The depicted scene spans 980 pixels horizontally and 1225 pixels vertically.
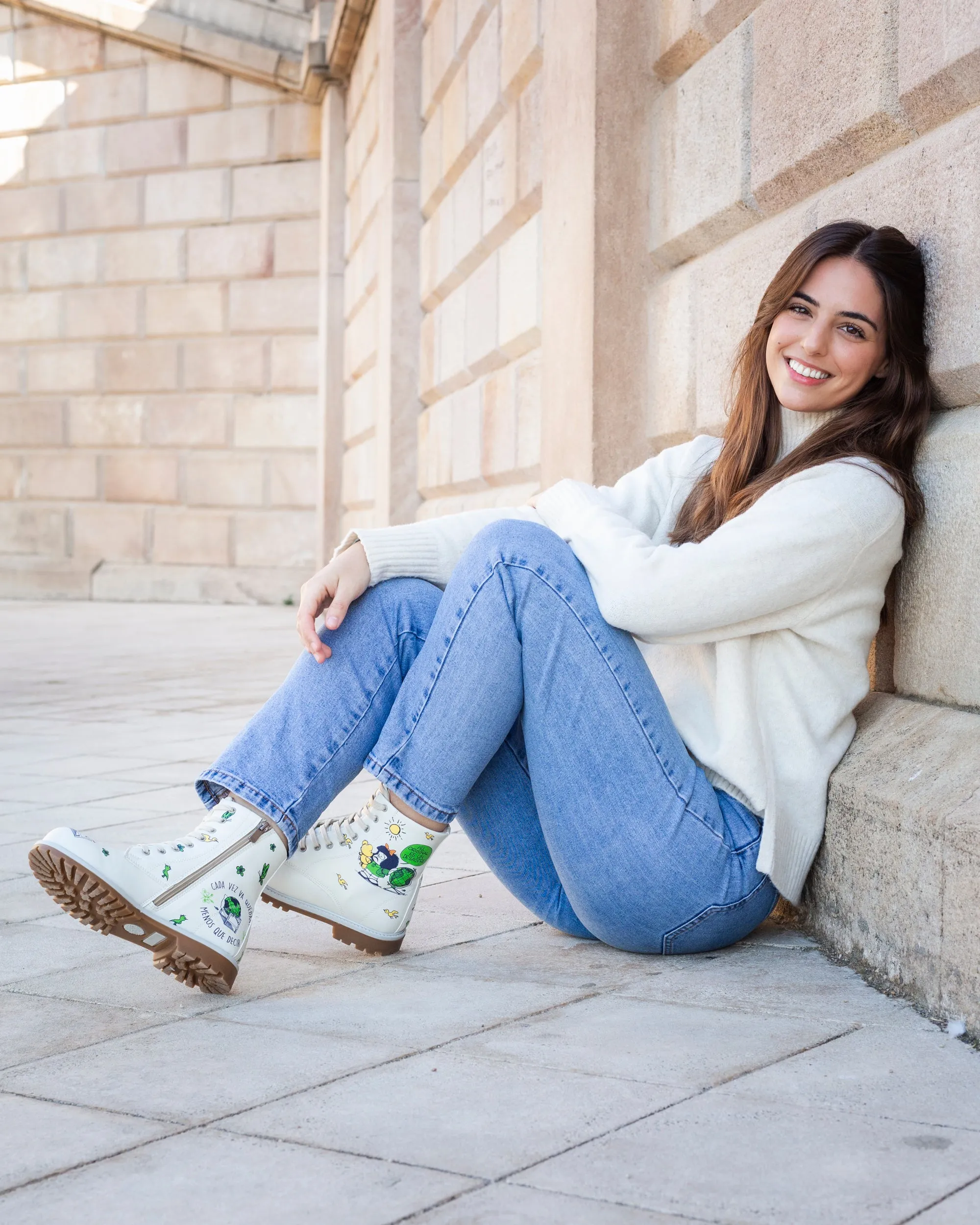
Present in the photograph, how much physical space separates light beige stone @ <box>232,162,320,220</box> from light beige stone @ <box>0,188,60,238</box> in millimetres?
1660

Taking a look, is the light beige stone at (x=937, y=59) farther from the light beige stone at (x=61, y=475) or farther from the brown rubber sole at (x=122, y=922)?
the light beige stone at (x=61, y=475)

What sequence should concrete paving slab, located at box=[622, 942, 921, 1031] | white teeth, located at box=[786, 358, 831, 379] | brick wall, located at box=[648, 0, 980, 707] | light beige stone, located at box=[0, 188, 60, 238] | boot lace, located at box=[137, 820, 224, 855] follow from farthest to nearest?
light beige stone, located at box=[0, 188, 60, 238]
white teeth, located at box=[786, 358, 831, 379]
brick wall, located at box=[648, 0, 980, 707]
boot lace, located at box=[137, 820, 224, 855]
concrete paving slab, located at box=[622, 942, 921, 1031]

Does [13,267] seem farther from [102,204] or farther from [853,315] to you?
[853,315]

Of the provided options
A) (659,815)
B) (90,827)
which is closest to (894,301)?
(659,815)

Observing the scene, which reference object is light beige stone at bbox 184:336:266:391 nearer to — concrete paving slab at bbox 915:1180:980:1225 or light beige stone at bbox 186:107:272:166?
light beige stone at bbox 186:107:272:166

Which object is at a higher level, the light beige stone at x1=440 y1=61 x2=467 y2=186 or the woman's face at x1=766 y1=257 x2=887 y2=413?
the light beige stone at x1=440 y1=61 x2=467 y2=186

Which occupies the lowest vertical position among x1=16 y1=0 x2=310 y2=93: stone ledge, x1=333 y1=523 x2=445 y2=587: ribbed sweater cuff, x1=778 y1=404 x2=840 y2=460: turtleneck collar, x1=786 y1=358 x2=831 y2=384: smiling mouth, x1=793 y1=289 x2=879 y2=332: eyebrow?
x1=333 y1=523 x2=445 y2=587: ribbed sweater cuff

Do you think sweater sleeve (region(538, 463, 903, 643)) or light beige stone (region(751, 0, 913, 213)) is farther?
light beige stone (region(751, 0, 913, 213))

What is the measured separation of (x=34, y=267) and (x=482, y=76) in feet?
25.9

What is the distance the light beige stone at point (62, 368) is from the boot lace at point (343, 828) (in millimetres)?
10870

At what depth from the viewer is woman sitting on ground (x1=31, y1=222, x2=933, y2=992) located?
2.07 metres

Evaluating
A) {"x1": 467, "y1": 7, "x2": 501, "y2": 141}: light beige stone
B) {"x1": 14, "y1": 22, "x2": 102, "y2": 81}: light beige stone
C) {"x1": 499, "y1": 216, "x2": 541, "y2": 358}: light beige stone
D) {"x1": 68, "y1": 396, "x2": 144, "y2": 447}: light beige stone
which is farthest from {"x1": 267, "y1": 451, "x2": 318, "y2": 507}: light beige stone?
{"x1": 499, "y1": 216, "x2": 541, "y2": 358}: light beige stone

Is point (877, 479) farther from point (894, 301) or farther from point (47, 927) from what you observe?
point (47, 927)

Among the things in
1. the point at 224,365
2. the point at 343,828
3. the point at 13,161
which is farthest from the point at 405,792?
the point at 13,161
